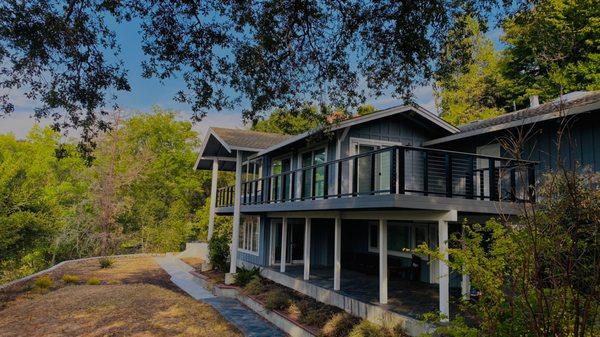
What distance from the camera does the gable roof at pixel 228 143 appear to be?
57.6ft

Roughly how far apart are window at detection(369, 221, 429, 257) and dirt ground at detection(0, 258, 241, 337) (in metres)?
6.77

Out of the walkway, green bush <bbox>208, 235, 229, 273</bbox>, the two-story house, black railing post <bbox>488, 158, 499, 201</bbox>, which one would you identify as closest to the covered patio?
the two-story house

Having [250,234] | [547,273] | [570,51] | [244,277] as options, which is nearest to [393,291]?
[244,277]

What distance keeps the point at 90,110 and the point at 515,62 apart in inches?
1182

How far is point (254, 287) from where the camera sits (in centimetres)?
1437

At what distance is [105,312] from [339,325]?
698cm

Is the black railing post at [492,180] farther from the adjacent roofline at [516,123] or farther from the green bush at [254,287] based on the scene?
the green bush at [254,287]

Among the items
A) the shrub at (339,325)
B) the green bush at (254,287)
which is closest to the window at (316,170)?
the green bush at (254,287)

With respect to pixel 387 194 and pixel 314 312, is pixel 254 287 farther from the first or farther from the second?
pixel 387 194

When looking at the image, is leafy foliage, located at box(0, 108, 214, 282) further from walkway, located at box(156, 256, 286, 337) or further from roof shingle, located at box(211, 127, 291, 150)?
roof shingle, located at box(211, 127, 291, 150)

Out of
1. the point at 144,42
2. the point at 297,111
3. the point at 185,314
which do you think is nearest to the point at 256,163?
the point at 185,314

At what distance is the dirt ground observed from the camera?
10086mm

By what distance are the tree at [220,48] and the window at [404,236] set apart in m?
6.19

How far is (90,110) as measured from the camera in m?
8.43
